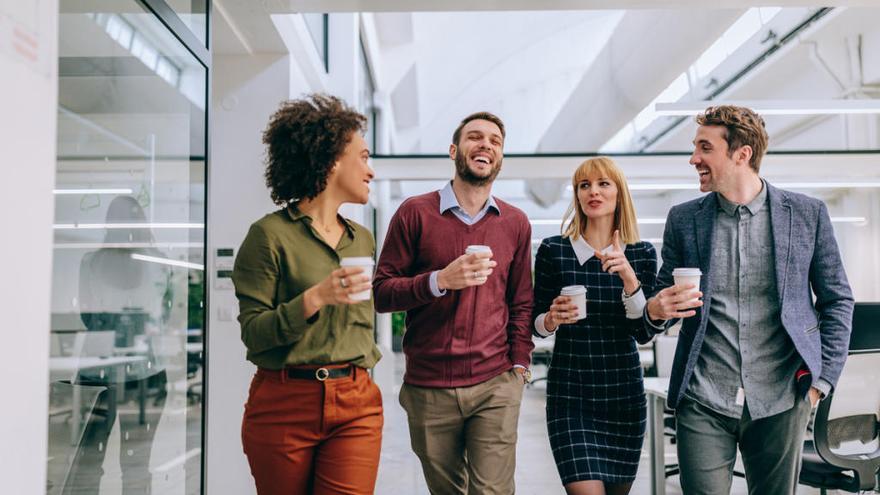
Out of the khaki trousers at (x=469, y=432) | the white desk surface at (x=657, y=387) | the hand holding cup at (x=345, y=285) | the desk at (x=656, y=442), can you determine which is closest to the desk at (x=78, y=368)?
the hand holding cup at (x=345, y=285)

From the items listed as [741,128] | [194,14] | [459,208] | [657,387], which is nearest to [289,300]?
[459,208]

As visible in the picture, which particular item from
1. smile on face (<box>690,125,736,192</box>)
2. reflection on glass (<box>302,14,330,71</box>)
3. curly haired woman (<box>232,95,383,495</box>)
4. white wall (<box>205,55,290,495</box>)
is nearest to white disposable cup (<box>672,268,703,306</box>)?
smile on face (<box>690,125,736,192</box>)

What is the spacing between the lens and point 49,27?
148cm

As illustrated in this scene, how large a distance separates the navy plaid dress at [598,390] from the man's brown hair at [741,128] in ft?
1.73

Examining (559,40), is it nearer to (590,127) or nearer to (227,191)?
(590,127)

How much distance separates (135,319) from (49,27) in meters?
1.15

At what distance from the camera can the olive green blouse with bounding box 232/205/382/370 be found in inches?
62.3

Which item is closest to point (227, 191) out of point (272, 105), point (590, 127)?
point (272, 105)

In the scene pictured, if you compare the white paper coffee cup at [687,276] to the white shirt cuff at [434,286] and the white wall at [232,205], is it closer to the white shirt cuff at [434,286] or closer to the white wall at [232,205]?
the white shirt cuff at [434,286]

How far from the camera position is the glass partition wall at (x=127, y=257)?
6.41ft

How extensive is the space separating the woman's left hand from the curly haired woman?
2.55ft

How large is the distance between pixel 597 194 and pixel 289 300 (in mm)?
1094

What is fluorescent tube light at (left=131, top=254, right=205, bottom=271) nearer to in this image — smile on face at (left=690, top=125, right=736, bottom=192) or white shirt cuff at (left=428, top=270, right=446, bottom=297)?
white shirt cuff at (left=428, top=270, right=446, bottom=297)

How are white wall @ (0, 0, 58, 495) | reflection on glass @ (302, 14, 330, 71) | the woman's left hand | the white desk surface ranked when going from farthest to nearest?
1. reflection on glass @ (302, 14, 330, 71)
2. the white desk surface
3. the woman's left hand
4. white wall @ (0, 0, 58, 495)
